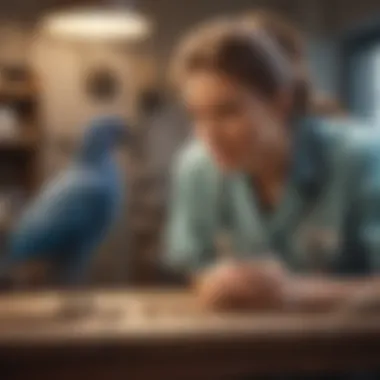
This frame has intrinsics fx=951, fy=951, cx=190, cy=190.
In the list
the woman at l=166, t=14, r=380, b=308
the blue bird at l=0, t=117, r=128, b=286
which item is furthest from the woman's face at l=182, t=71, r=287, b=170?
the blue bird at l=0, t=117, r=128, b=286

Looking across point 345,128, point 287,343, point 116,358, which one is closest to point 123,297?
point 116,358

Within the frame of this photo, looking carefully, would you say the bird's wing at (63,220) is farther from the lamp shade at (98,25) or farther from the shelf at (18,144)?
the lamp shade at (98,25)

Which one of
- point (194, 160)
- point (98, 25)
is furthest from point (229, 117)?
point (98, 25)

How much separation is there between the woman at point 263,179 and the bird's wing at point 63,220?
88 mm

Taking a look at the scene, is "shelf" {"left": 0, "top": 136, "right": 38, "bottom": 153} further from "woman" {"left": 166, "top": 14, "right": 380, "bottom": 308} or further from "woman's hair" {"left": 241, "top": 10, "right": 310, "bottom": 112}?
"woman's hair" {"left": 241, "top": 10, "right": 310, "bottom": 112}

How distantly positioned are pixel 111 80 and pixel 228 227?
0.69 feet

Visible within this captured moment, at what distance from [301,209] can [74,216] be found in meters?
0.26

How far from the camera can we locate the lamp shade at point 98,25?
107 cm

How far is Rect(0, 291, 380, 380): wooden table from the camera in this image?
0.99 metres

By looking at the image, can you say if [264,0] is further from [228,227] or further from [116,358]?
[116,358]

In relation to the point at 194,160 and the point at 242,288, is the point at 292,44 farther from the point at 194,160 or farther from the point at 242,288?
the point at 242,288

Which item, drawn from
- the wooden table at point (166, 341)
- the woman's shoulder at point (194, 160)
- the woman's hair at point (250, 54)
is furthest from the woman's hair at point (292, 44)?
the wooden table at point (166, 341)

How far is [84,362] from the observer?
0.99m

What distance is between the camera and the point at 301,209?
109cm
